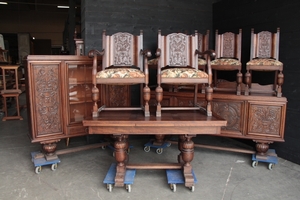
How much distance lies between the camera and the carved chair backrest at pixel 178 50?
2.93m

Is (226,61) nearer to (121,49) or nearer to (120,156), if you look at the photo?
(121,49)

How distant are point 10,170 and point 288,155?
3.41 metres

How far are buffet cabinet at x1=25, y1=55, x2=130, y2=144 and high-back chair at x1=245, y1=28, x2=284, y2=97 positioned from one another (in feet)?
6.73

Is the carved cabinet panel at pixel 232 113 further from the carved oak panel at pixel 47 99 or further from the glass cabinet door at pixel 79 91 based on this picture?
the carved oak panel at pixel 47 99

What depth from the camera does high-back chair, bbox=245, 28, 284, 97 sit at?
318cm

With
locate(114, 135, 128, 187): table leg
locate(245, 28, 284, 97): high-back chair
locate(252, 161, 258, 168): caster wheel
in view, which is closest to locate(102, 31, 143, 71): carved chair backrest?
locate(114, 135, 128, 187): table leg

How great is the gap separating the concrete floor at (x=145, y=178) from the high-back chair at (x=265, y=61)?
0.91 meters

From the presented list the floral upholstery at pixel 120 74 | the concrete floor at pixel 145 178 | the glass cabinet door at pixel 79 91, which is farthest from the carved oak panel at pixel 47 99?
the floral upholstery at pixel 120 74

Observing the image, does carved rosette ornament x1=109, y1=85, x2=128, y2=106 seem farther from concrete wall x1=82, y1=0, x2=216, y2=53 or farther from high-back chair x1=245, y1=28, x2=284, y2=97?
high-back chair x1=245, y1=28, x2=284, y2=97

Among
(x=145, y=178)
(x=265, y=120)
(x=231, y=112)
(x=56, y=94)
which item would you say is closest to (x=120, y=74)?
(x=56, y=94)

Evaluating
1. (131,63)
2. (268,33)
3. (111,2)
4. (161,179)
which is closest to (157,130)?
(161,179)

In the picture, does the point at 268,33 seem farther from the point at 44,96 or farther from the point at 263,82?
the point at 44,96

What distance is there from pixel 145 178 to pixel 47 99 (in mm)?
1433

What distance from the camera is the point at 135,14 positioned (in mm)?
4133
